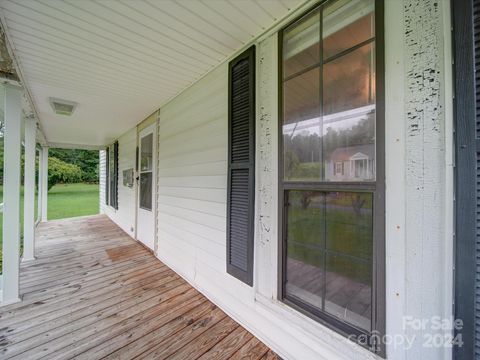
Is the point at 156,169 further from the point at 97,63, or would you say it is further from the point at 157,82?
the point at 97,63

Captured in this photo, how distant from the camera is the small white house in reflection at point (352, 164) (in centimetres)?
114

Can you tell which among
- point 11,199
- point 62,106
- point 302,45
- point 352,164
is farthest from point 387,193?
point 62,106

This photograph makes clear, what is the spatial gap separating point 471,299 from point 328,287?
0.66m

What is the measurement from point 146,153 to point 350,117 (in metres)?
3.80

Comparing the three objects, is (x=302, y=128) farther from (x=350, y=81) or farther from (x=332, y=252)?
(x=332, y=252)

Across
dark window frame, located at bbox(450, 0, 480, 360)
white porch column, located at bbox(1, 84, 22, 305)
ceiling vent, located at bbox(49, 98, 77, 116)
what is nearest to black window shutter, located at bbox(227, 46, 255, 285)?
dark window frame, located at bbox(450, 0, 480, 360)

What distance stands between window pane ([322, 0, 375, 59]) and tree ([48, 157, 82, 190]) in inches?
694

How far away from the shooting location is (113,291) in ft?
7.96

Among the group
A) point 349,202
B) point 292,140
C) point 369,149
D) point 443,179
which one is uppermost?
point 292,140

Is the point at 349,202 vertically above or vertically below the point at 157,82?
below

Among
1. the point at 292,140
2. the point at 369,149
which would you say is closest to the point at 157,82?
the point at 292,140

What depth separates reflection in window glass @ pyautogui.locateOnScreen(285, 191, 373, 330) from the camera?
1.17 metres

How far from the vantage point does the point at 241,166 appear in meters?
1.87

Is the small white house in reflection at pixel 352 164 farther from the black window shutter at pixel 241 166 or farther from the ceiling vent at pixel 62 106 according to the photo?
the ceiling vent at pixel 62 106
